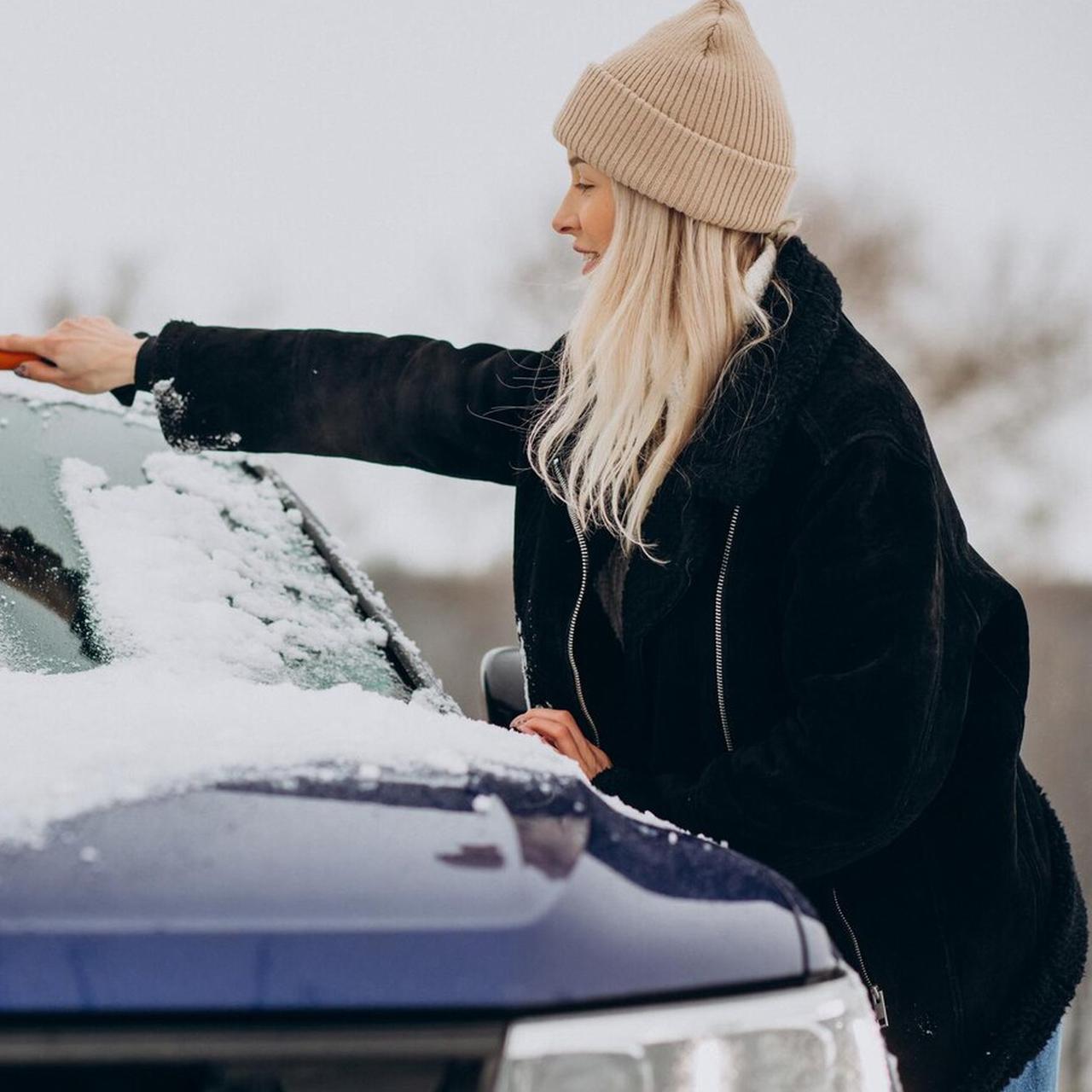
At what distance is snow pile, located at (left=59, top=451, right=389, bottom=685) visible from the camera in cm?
182

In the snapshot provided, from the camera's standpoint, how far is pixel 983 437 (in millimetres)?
30312

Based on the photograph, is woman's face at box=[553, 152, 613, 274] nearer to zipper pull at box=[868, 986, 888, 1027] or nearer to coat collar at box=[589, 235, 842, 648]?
coat collar at box=[589, 235, 842, 648]

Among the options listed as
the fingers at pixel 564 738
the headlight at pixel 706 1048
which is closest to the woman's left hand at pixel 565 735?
the fingers at pixel 564 738

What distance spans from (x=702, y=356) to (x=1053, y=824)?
32.7 inches

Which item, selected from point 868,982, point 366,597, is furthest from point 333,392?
point 868,982

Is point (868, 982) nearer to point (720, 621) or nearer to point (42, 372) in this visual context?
point (720, 621)

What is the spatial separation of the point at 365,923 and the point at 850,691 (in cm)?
84

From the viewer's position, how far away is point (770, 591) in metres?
1.77

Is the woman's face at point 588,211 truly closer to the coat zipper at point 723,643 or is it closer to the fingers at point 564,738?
the coat zipper at point 723,643

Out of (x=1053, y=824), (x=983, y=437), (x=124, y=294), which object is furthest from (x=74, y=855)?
(x=983, y=437)

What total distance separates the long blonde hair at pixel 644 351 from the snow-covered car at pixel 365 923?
2.03 feet

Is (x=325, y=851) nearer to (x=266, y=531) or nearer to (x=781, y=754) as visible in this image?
(x=781, y=754)

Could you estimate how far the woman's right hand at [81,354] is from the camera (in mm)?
2160

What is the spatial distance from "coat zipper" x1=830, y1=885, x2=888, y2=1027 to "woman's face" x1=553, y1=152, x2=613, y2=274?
0.92 metres
